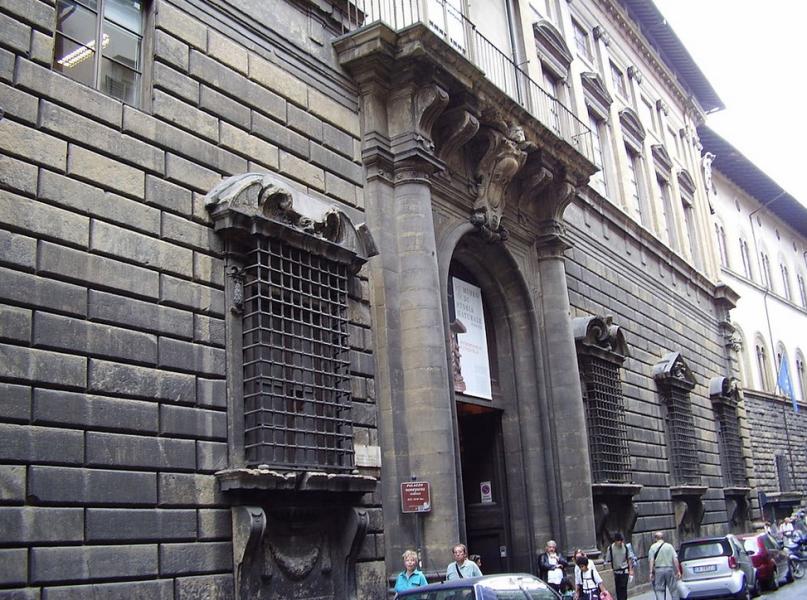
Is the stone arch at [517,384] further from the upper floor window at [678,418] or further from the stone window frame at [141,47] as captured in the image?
the upper floor window at [678,418]

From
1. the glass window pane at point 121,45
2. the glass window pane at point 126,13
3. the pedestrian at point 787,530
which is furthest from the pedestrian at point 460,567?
the pedestrian at point 787,530

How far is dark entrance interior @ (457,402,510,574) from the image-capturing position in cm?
1619

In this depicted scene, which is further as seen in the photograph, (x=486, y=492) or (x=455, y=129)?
(x=486, y=492)

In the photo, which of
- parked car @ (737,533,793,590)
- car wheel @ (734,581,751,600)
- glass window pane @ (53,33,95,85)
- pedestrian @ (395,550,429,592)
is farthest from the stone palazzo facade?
car wheel @ (734,581,751,600)

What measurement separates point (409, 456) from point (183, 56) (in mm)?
5868

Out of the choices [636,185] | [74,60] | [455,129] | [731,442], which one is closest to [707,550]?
[455,129]

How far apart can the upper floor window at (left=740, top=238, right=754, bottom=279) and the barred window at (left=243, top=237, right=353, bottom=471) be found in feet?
112

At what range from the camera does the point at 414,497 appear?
11836 millimetres

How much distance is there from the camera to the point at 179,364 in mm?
9211

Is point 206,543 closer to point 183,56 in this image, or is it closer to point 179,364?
point 179,364

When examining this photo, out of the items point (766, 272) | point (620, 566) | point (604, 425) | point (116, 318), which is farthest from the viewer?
point (766, 272)

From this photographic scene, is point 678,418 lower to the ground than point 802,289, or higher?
lower

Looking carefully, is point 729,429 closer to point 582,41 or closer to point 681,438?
point 681,438

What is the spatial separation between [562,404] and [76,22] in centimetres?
1083
